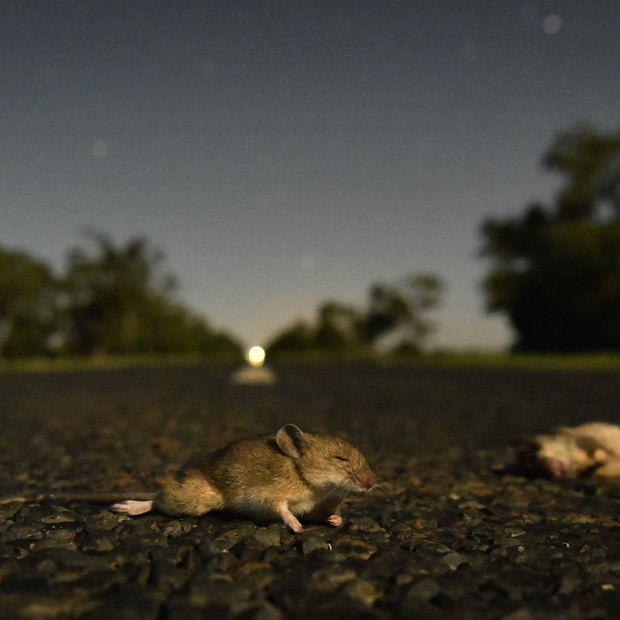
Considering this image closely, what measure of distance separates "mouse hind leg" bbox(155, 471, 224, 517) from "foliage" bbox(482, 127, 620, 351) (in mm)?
A: 53868

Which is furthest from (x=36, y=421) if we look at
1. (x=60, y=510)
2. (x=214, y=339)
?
(x=214, y=339)

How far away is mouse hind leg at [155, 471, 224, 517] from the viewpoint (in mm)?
4398

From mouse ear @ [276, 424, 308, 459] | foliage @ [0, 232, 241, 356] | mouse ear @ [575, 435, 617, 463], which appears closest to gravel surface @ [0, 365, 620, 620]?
mouse ear @ [575, 435, 617, 463]

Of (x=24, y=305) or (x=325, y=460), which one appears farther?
(x=24, y=305)

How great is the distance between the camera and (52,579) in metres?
3.33

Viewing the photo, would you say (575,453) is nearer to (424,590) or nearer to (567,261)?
(424,590)

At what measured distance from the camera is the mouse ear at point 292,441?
14.3 ft

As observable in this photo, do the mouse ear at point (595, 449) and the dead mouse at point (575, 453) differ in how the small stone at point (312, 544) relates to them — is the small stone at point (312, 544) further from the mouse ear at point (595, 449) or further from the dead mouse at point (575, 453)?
the mouse ear at point (595, 449)

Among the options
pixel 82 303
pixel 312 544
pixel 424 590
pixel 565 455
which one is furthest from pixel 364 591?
pixel 82 303

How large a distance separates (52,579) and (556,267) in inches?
2373

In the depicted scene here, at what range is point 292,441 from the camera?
444 cm

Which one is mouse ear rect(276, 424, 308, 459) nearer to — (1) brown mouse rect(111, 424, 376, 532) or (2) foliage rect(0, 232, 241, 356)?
(1) brown mouse rect(111, 424, 376, 532)

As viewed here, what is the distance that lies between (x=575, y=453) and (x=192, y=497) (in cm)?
451

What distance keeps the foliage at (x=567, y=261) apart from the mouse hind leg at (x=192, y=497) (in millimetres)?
53868
